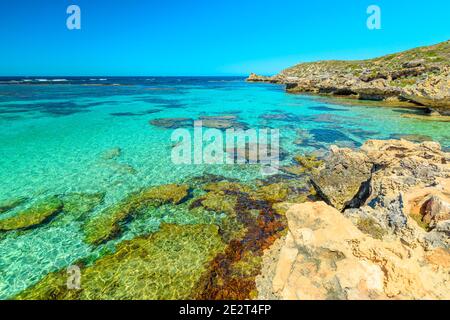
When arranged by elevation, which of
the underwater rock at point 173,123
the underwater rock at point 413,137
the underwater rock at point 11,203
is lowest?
the underwater rock at point 11,203

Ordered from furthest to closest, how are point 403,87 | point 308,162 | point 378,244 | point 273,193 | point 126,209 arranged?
point 403,87 → point 308,162 → point 273,193 → point 126,209 → point 378,244

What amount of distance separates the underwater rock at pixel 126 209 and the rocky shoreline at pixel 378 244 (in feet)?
16.0

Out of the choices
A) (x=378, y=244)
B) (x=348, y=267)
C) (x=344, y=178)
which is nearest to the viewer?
(x=348, y=267)

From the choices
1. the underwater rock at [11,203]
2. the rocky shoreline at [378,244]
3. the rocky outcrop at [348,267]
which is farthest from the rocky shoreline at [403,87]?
the underwater rock at [11,203]

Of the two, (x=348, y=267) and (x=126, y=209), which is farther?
(x=126, y=209)

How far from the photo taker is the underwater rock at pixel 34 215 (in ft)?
29.4

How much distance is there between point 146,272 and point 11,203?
7.12 meters

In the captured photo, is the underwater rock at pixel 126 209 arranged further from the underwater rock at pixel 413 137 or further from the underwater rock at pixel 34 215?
the underwater rock at pixel 413 137

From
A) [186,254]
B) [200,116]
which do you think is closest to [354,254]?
[186,254]

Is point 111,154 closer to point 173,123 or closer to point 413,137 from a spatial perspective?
point 173,123

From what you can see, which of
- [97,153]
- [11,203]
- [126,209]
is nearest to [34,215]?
[11,203]

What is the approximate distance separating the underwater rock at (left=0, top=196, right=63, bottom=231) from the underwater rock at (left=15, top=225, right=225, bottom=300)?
3.15 m

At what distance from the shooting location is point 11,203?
10.3m
